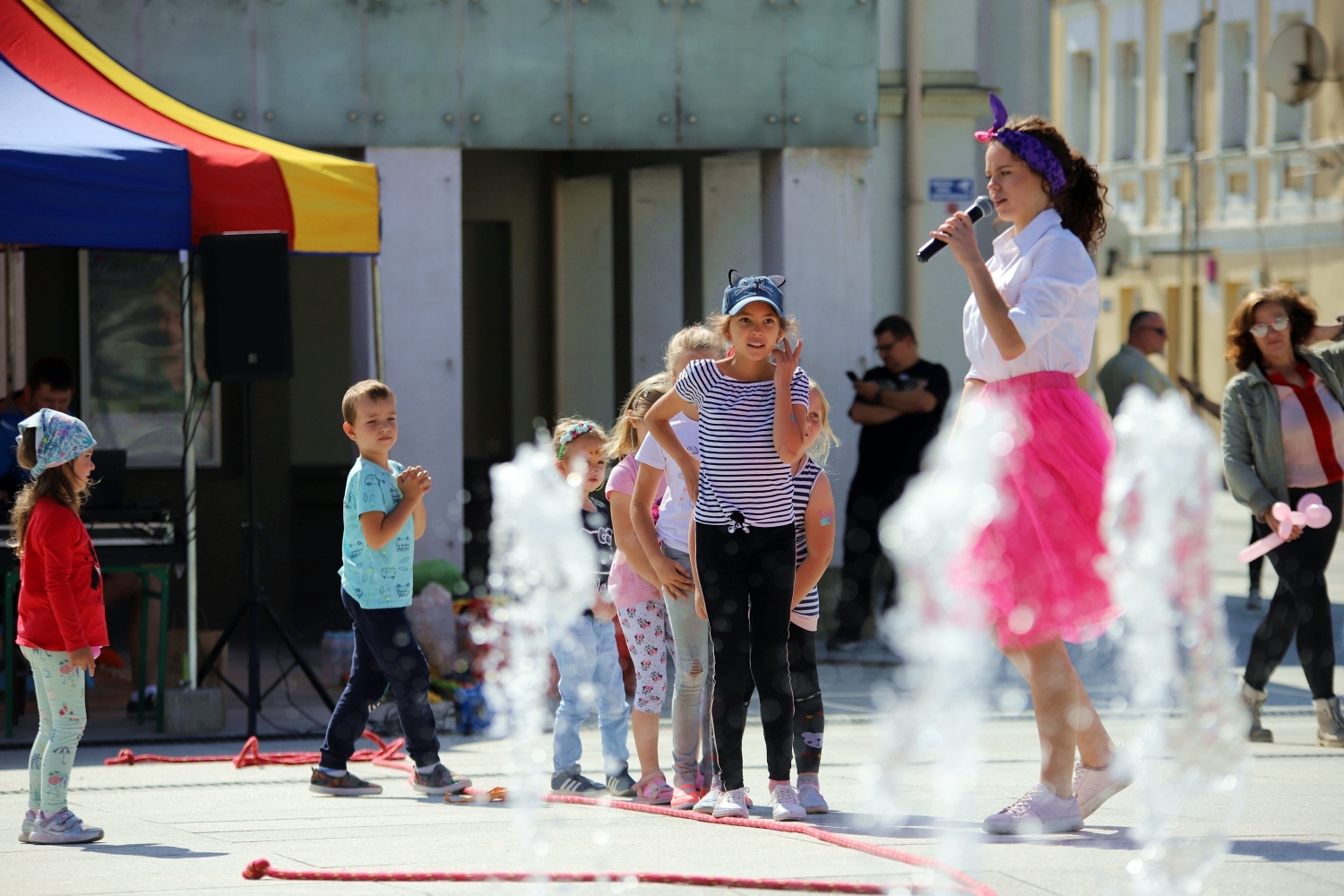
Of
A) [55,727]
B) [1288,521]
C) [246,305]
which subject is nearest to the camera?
[55,727]

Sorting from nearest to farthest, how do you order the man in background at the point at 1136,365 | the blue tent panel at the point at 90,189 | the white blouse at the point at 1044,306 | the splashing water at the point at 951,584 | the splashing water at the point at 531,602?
the splashing water at the point at 951,584, the white blouse at the point at 1044,306, the splashing water at the point at 531,602, the blue tent panel at the point at 90,189, the man in background at the point at 1136,365

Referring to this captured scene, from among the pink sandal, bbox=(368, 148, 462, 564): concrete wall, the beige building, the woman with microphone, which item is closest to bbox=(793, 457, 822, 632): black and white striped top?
the pink sandal

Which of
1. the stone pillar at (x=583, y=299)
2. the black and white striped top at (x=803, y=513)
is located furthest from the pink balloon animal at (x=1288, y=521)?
the stone pillar at (x=583, y=299)

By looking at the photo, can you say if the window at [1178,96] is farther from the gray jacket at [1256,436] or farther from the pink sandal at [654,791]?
the pink sandal at [654,791]

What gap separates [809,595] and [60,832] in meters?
2.60

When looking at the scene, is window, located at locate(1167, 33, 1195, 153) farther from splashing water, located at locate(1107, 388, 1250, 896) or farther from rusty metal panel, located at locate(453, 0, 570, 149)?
splashing water, located at locate(1107, 388, 1250, 896)

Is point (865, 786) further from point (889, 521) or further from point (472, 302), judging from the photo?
point (472, 302)

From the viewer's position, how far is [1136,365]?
12008 mm

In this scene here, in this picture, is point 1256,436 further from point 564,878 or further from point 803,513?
point 564,878

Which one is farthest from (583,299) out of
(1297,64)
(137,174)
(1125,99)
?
(1125,99)

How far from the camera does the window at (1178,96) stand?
33.1 m

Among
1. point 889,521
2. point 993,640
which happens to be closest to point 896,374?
point 889,521

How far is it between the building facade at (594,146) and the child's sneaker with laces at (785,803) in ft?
14.0

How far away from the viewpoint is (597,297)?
15867mm
